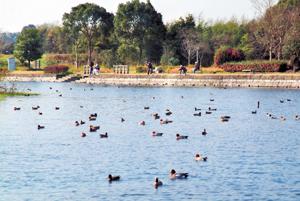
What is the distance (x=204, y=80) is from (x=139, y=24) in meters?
27.1

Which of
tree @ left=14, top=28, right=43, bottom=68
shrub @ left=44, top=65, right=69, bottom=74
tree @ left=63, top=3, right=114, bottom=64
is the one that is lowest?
shrub @ left=44, top=65, right=69, bottom=74

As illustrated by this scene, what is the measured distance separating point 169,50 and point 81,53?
28414mm

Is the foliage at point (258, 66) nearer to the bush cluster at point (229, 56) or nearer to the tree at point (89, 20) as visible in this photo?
the bush cluster at point (229, 56)

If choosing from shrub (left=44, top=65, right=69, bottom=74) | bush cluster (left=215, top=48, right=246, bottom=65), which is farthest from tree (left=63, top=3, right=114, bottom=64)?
bush cluster (left=215, top=48, right=246, bottom=65)

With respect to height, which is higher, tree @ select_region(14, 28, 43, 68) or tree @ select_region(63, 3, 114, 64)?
tree @ select_region(63, 3, 114, 64)

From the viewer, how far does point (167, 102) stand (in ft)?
136

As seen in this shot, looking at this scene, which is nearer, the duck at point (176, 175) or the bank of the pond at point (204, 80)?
the duck at point (176, 175)

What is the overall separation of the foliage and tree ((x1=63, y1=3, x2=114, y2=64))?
126 feet

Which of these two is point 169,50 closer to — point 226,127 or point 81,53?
point 81,53

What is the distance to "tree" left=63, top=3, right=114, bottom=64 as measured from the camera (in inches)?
3406

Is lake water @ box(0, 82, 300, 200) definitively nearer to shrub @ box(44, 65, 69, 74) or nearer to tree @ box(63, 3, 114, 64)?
shrub @ box(44, 65, 69, 74)

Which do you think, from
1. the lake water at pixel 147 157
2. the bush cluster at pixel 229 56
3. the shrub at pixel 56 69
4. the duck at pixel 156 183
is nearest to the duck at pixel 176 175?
the lake water at pixel 147 157

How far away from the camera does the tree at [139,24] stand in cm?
7938

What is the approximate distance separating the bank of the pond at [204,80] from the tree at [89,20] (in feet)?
58.3
